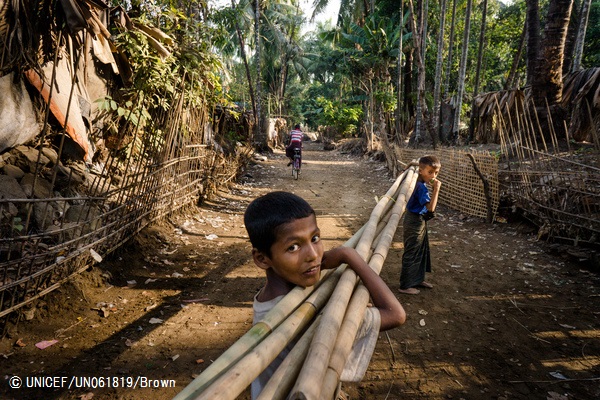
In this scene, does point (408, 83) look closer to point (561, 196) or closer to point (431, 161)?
point (561, 196)

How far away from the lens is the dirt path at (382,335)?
2.32m

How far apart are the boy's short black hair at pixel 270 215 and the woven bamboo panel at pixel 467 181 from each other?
18.7 ft

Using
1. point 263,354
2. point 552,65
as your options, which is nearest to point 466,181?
point 552,65

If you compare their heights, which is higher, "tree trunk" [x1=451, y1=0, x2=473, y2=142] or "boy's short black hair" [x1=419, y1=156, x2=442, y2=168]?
"tree trunk" [x1=451, y1=0, x2=473, y2=142]

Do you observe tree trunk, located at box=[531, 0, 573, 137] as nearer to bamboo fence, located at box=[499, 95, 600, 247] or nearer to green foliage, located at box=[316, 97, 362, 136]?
bamboo fence, located at box=[499, 95, 600, 247]

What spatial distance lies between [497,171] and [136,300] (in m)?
5.89

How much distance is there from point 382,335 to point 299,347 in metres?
2.28

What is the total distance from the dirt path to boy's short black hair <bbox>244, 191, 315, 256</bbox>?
63.9 inches

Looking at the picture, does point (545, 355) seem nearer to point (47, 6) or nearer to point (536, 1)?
point (47, 6)

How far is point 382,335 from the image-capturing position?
2953mm

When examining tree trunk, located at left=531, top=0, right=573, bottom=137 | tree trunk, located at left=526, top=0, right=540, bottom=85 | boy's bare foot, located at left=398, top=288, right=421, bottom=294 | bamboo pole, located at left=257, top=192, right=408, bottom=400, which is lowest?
boy's bare foot, located at left=398, top=288, right=421, bottom=294

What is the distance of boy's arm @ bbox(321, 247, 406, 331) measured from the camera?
1.18m

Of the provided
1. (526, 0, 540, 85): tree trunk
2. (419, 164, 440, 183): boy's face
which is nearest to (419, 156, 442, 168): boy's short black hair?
(419, 164, 440, 183): boy's face

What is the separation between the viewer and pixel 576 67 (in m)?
9.81
